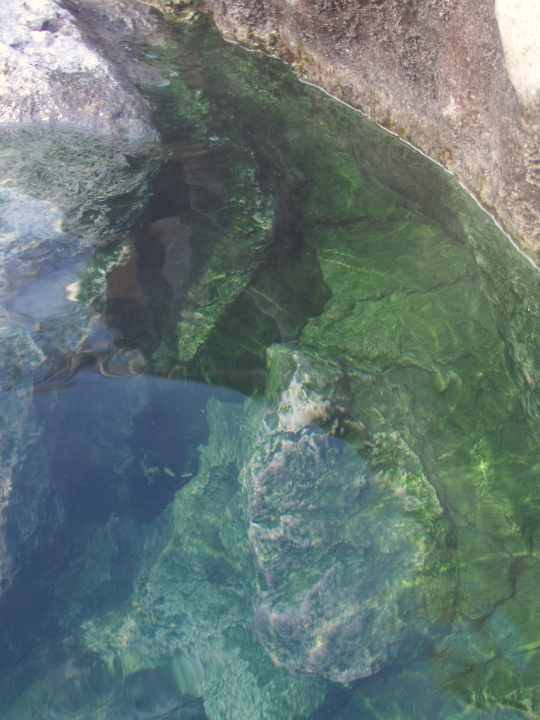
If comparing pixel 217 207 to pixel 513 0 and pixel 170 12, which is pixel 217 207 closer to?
pixel 513 0

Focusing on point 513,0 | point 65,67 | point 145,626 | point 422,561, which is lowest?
point 145,626

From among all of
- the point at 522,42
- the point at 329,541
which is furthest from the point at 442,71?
the point at 329,541

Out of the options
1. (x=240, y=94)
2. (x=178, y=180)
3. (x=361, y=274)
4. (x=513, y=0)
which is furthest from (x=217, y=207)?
(x=513, y=0)

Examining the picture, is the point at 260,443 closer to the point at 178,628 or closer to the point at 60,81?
the point at 178,628

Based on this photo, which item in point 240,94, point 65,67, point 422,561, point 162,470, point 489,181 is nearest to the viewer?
point 422,561


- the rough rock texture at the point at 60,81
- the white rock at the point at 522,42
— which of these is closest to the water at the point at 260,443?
the rough rock texture at the point at 60,81

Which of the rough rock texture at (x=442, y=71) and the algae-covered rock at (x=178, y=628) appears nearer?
the algae-covered rock at (x=178, y=628)

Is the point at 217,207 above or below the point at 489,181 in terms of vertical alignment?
below

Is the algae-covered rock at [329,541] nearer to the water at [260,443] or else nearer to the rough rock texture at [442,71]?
the water at [260,443]
